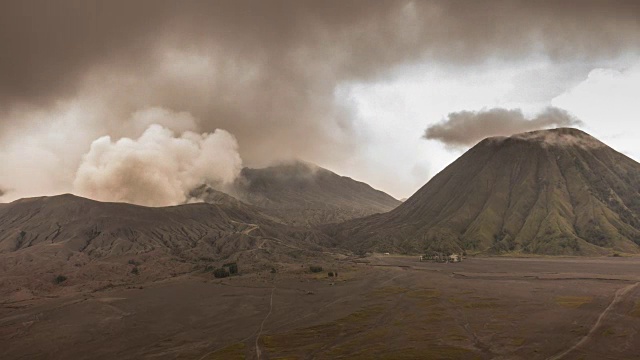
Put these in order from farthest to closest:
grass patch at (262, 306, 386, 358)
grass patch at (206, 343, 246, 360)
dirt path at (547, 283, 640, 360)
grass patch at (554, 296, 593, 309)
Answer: grass patch at (554, 296, 593, 309), grass patch at (262, 306, 386, 358), grass patch at (206, 343, 246, 360), dirt path at (547, 283, 640, 360)

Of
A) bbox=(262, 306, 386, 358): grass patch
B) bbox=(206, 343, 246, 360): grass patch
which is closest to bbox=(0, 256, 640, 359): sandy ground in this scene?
bbox=(262, 306, 386, 358): grass patch

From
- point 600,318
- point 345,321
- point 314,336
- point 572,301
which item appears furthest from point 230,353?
point 572,301

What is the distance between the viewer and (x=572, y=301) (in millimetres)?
127438

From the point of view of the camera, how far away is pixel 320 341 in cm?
9425

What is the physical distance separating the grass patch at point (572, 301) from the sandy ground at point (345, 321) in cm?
28

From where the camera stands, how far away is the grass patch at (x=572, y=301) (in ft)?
400

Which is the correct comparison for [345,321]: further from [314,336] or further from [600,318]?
[600,318]

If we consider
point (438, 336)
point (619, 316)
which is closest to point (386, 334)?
point (438, 336)

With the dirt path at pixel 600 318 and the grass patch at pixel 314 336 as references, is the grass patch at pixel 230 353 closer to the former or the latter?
the grass patch at pixel 314 336

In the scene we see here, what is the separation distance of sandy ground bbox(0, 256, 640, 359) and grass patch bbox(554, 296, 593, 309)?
28 centimetres

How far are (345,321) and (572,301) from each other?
72.1 meters

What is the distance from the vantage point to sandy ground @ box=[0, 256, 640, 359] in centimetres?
8669

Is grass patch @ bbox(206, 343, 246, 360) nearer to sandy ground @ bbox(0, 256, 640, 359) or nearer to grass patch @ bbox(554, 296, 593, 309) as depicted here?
sandy ground @ bbox(0, 256, 640, 359)

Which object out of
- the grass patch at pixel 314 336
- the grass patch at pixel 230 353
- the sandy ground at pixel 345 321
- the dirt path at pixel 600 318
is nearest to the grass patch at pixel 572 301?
the sandy ground at pixel 345 321
